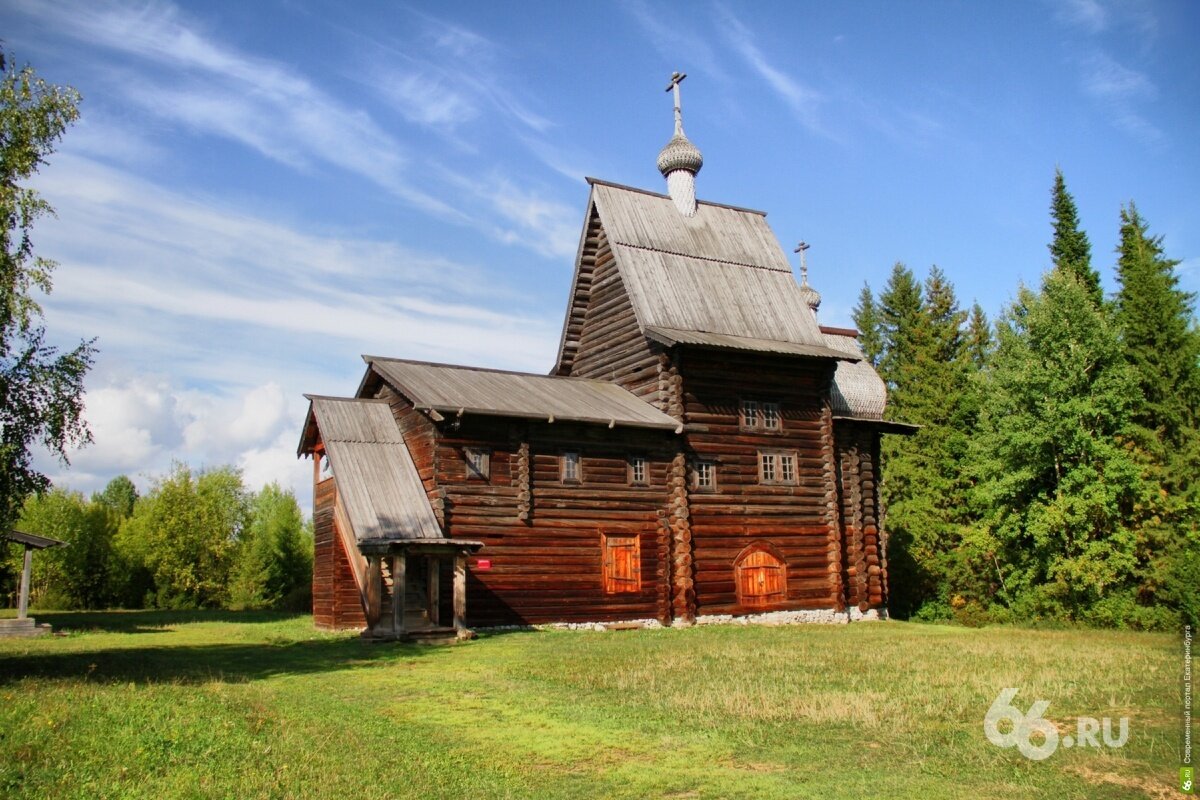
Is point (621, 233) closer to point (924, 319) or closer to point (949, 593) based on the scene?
point (949, 593)

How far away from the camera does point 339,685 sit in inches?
619

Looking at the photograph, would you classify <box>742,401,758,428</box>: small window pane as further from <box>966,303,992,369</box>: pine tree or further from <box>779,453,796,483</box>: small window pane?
<box>966,303,992,369</box>: pine tree

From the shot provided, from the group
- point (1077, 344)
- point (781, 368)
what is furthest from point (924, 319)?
point (781, 368)

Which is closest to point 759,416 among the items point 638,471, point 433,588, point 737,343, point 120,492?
point 737,343

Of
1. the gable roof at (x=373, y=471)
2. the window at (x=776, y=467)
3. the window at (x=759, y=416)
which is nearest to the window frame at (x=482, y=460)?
the gable roof at (x=373, y=471)

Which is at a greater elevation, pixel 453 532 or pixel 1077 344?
pixel 1077 344

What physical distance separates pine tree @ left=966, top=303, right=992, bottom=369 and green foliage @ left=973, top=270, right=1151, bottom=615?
17859 millimetres

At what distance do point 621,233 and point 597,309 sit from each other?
283 cm

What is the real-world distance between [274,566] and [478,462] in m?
28.9

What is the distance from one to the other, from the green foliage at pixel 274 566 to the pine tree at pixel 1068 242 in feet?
125

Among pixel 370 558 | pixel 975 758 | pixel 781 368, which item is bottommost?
pixel 975 758

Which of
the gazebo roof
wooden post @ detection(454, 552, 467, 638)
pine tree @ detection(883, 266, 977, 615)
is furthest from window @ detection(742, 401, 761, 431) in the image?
the gazebo roof

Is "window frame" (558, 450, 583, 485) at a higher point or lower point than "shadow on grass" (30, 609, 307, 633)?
higher

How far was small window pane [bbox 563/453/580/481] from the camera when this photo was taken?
28.1m
